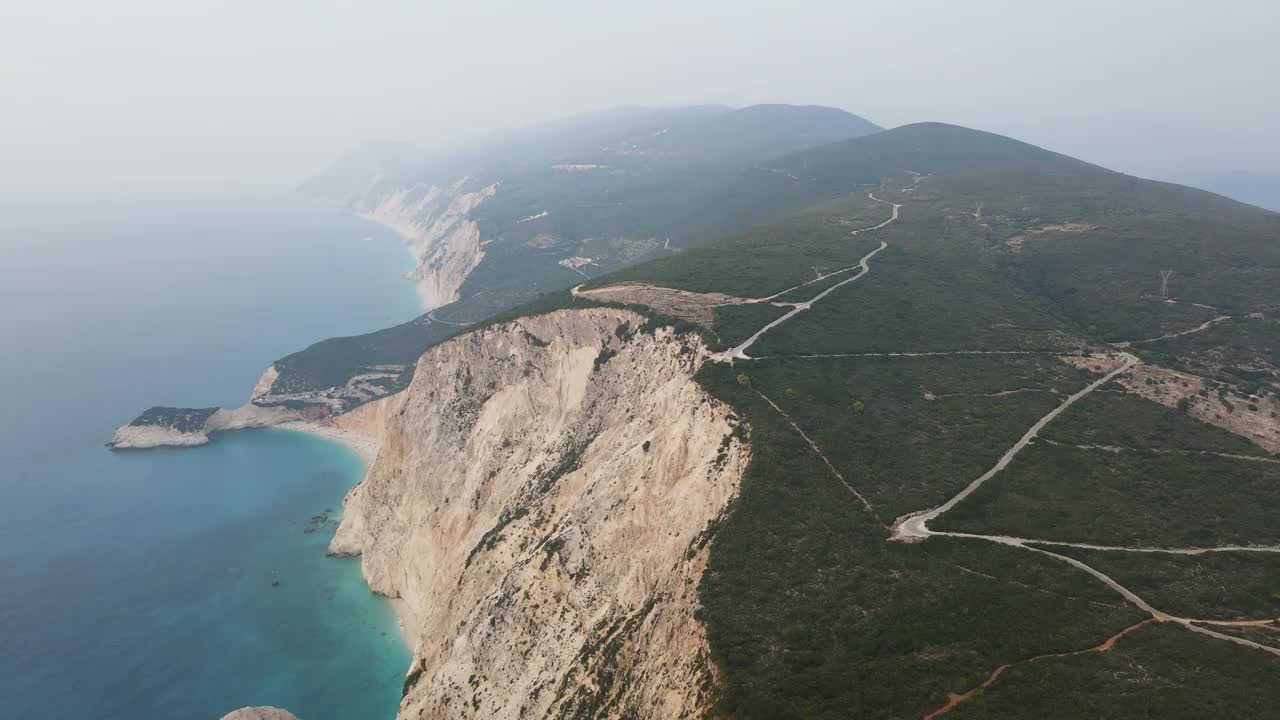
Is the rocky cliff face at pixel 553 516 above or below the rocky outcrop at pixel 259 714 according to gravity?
above

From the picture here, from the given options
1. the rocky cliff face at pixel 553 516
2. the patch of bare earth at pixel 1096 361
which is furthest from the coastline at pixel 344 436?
the patch of bare earth at pixel 1096 361

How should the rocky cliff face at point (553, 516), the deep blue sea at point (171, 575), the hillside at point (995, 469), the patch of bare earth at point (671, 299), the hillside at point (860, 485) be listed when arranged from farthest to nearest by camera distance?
1. the patch of bare earth at point (671, 299)
2. the deep blue sea at point (171, 575)
3. the rocky cliff face at point (553, 516)
4. the hillside at point (860, 485)
5. the hillside at point (995, 469)

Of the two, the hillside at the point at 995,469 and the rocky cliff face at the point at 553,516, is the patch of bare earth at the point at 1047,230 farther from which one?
the rocky cliff face at the point at 553,516

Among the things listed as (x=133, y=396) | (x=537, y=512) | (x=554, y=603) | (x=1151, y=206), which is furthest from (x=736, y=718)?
(x=133, y=396)

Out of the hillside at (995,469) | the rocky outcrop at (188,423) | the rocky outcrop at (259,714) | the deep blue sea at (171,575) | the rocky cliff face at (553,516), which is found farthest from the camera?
the rocky outcrop at (188,423)

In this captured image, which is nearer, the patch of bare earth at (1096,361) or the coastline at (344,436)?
the patch of bare earth at (1096,361)

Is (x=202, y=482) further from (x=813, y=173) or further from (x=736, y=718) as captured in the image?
(x=813, y=173)

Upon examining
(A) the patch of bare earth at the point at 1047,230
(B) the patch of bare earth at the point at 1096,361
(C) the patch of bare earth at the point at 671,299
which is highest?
(A) the patch of bare earth at the point at 1047,230

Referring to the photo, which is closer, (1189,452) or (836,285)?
(1189,452)
